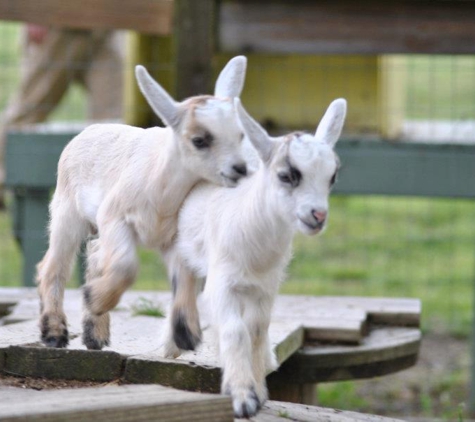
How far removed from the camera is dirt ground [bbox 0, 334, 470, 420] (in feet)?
25.4

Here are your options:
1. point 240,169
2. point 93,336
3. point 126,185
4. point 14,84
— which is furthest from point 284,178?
point 14,84

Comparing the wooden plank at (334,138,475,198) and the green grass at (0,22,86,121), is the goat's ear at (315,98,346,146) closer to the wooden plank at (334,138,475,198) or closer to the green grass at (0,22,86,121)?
the wooden plank at (334,138,475,198)

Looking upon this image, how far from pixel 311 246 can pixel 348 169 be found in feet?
13.0

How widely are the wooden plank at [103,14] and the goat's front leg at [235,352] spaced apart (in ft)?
9.98

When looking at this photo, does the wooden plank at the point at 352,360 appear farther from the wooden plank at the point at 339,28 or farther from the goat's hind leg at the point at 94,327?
the wooden plank at the point at 339,28

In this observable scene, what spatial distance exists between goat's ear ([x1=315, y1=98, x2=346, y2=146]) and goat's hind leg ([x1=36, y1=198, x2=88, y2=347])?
1098mm

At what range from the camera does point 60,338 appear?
14.5 ft

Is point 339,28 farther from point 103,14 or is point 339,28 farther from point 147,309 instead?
point 147,309

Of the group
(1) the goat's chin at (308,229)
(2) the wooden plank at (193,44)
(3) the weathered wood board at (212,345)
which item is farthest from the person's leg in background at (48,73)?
(1) the goat's chin at (308,229)

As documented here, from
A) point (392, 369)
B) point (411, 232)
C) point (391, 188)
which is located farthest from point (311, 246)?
point (392, 369)

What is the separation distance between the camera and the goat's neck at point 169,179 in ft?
13.5

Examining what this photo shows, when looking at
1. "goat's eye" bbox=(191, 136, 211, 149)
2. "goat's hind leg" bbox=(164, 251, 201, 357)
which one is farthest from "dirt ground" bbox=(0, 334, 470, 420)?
"goat's eye" bbox=(191, 136, 211, 149)

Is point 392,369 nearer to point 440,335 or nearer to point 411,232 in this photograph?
point 440,335

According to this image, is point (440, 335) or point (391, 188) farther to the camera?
point (440, 335)
